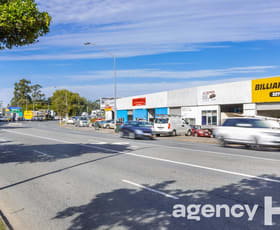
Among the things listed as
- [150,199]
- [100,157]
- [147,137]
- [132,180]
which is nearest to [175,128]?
[147,137]

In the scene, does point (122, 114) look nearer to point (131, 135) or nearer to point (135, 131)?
point (131, 135)

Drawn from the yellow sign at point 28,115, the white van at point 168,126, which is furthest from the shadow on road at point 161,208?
the yellow sign at point 28,115

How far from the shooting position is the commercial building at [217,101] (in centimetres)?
3388

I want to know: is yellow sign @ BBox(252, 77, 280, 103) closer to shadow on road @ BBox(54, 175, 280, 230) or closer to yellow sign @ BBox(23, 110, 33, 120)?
shadow on road @ BBox(54, 175, 280, 230)

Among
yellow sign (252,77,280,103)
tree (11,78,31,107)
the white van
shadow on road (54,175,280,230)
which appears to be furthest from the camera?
tree (11,78,31,107)

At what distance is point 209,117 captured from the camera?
1639 inches

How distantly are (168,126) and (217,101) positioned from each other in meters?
12.0

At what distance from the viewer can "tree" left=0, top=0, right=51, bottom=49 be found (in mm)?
9252

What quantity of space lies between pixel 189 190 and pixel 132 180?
→ 190 cm

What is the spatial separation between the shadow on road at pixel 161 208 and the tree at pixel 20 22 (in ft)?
19.5

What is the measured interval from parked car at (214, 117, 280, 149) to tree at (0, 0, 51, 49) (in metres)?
12.2

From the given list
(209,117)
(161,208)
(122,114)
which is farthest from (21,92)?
(161,208)

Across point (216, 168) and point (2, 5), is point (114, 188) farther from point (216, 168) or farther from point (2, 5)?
point (2, 5)

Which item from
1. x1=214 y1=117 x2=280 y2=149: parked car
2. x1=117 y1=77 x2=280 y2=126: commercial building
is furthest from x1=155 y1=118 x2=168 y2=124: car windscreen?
x1=214 y1=117 x2=280 y2=149: parked car
